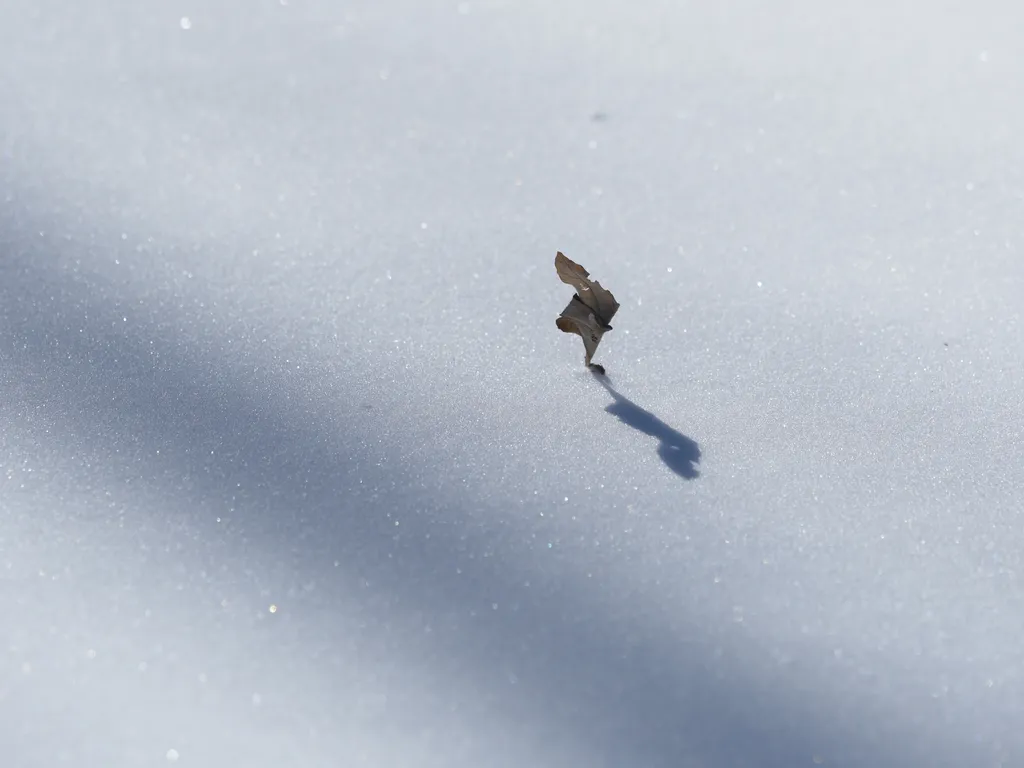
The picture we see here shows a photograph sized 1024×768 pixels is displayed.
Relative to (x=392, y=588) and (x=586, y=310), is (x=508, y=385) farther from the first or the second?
(x=392, y=588)

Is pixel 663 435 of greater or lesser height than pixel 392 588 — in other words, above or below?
above

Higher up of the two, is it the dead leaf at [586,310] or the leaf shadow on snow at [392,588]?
the dead leaf at [586,310]

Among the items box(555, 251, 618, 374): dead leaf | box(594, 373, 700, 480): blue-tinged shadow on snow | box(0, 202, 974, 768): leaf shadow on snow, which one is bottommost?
box(0, 202, 974, 768): leaf shadow on snow

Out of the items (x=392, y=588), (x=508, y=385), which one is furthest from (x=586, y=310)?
(x=392, y=588)

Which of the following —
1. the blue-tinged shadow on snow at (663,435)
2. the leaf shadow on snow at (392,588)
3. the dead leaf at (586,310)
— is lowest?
the leaf shadow on snow at (392,588)

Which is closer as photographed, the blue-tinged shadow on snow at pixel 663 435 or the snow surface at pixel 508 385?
the snow surface at pixel 508 385

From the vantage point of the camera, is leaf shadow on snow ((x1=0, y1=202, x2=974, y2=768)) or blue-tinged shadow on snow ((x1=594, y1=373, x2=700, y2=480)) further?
blue-tinged shadow on snow ((x1=594, y1=373, x2=700, y2=480))
